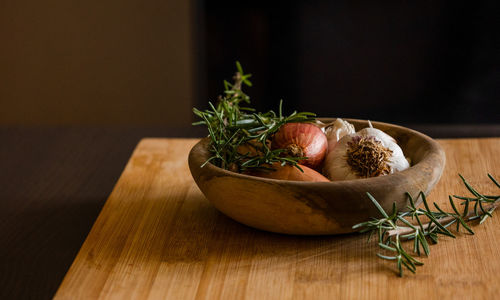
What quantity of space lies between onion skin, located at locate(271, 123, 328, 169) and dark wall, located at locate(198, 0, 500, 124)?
1.73 meters

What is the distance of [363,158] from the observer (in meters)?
0.60

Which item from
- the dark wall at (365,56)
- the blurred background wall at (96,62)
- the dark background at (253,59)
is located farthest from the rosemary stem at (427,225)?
the blurred background wall at (96,62)

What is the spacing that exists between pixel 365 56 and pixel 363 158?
1802 millimetres

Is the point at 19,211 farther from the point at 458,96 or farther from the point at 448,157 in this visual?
the point at 458,96

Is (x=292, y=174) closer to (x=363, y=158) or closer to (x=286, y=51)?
(x=363, y=158)

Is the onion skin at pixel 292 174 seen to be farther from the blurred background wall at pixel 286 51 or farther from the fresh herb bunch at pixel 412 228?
the blurred background wall at pixel 286 51

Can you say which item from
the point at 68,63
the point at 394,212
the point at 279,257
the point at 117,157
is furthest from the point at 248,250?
the point at 68,63

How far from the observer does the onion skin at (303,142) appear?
620mm

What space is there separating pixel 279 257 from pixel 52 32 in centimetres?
245

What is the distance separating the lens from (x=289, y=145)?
2.05 ft

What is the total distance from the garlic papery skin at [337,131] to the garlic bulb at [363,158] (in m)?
0.04

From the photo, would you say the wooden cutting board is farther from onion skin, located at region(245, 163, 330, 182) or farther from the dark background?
the dark background

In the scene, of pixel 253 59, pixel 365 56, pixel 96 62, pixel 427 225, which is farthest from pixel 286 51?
pixel 427 225

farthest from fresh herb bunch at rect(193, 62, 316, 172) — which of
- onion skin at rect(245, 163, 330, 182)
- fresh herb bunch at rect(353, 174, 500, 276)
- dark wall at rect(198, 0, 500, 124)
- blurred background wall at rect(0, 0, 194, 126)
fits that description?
blurred background wall at rect(0, 0, 194, 126)
